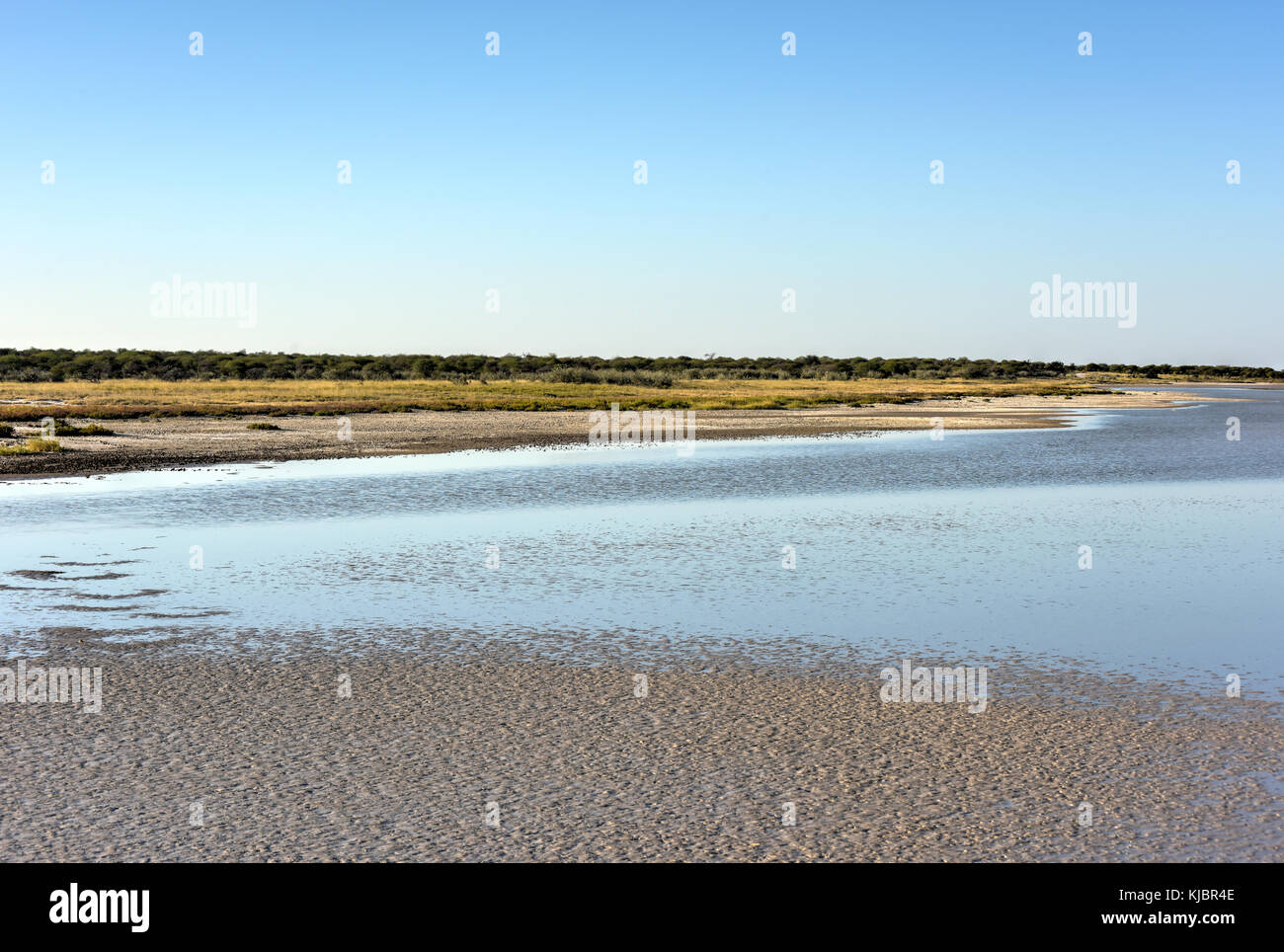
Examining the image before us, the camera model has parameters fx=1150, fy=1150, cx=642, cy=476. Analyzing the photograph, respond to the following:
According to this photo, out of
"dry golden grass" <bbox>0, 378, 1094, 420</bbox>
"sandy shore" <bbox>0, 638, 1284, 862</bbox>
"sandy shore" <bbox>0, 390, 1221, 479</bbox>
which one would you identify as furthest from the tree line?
"sandy shore" <bbox>0, 638, 1284, 862</bbox>

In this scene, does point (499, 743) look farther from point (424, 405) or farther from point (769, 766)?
point (424, 405)

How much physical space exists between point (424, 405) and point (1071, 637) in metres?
56.5

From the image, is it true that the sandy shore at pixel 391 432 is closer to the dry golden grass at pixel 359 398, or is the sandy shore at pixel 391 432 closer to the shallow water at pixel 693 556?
the dry golden grass at pixel 359 398

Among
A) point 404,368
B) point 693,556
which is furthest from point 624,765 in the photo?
point 404,368

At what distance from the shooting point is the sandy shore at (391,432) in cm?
3356

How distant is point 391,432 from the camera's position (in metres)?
46.8

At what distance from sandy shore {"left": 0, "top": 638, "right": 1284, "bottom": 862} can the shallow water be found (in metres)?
1.67

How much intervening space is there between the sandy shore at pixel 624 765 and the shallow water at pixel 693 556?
1671 mm

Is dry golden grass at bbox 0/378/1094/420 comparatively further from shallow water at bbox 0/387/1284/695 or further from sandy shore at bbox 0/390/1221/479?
shallow water at bbox 0/387/1284/695

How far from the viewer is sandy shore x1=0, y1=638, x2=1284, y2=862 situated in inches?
239

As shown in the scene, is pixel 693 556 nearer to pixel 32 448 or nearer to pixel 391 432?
pixel 32 448

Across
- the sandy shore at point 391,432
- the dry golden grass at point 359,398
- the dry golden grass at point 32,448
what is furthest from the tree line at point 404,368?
the dry golden grass at point 32,448
